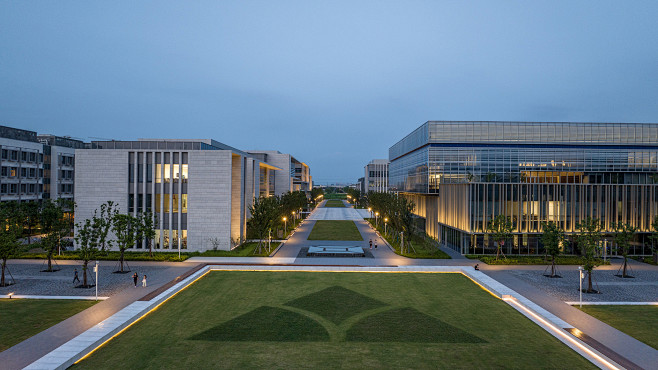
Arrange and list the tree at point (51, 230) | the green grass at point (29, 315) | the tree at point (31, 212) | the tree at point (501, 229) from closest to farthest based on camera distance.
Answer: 1. the green grass at point (29, 315)
2. the tree at point (51, 230)
3. the tree at point (501, 229)
4. the tree at point (31, 212)

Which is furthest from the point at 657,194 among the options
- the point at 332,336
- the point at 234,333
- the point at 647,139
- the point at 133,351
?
the point at 133,351

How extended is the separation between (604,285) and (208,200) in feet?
138

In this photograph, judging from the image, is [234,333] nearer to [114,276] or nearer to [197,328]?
[197,328]

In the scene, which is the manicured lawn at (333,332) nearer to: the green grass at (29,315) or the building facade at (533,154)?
the green grass at (29,315)

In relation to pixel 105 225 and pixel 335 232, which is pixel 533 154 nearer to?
pixel 335 232

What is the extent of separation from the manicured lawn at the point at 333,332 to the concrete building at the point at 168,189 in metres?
16.1

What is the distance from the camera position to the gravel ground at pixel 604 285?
26359mm

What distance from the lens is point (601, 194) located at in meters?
43.2

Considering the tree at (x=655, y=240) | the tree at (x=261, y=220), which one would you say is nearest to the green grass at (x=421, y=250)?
the tree at (x=261, y=220)

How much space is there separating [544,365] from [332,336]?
1023cm

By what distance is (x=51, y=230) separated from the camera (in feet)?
118

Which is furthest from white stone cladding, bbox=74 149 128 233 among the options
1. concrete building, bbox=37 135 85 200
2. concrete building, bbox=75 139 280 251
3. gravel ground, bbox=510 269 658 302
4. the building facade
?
gravel ground, bbox=510 269 658 302

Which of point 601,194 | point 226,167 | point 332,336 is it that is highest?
point 226,167

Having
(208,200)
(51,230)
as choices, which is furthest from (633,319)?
(51,230)
